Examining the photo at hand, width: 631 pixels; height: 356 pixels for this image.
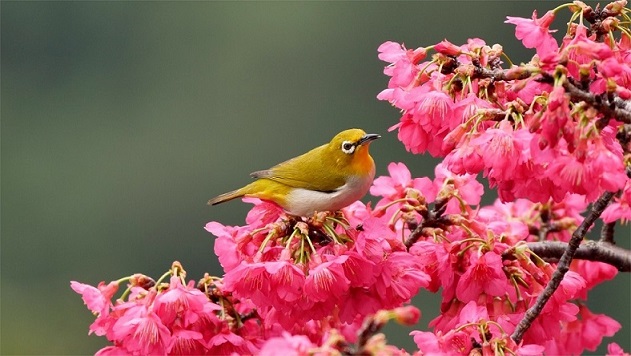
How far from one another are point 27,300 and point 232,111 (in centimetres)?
680

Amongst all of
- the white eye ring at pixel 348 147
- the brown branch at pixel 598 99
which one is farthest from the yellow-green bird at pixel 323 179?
the brown branch at pixel 598 99

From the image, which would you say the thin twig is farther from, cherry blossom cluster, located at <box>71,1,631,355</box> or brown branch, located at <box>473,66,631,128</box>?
brown branch, located at <box>473,66,631,128</box>

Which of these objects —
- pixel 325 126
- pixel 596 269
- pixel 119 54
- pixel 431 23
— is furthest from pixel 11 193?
pixel 596 269

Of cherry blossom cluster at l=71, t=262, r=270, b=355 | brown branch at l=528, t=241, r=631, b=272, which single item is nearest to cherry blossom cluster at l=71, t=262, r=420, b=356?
cherry blossom cluster at l=71, t=262, r=270, b=355

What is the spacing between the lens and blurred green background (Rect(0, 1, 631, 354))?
1081 inches

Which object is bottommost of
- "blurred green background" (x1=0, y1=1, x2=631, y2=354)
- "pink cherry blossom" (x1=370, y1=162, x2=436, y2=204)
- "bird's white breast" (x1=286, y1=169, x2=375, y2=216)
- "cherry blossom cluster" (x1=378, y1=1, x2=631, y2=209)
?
"blurred green background" (x1=0, y1=1, x2=631, y2=354)

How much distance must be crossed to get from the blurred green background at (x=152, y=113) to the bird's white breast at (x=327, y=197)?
19.5m

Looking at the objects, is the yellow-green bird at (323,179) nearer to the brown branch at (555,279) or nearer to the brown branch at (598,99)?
the brown branch at (555,279)

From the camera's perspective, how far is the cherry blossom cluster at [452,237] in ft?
9.45

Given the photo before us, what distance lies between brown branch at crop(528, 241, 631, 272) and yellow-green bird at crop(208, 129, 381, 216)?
1.86ft

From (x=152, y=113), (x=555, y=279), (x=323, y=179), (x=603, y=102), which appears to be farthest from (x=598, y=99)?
(x=152, y=113)

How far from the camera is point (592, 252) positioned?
3674 millimetres

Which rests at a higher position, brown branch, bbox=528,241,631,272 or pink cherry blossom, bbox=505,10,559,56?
pink cherry blossom, bbox=505,10,559,56

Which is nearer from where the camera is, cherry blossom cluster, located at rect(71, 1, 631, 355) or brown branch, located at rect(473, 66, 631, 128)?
brown branch, located at rect(473, 66, 631, 128)
